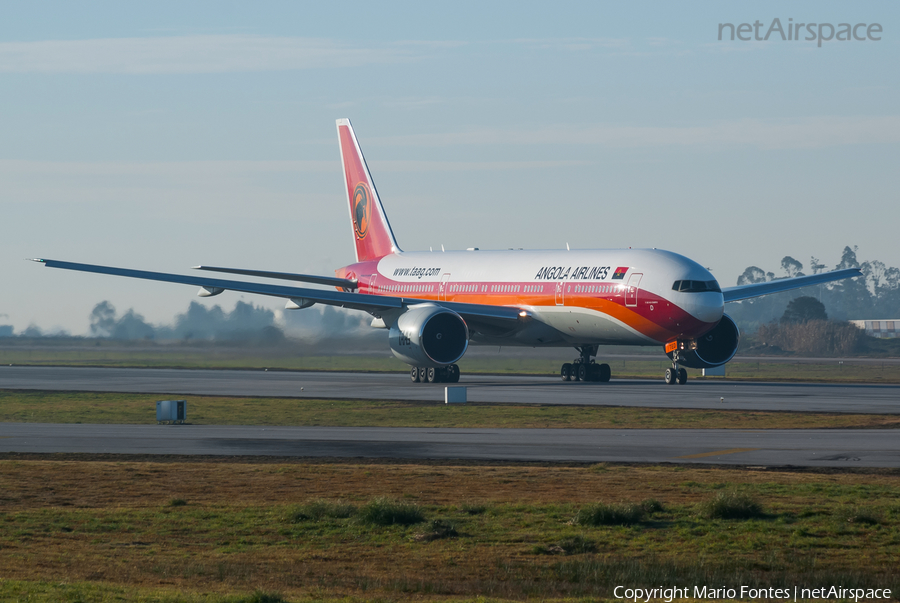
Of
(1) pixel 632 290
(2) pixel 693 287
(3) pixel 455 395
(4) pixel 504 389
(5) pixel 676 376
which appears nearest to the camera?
(3) pixel 455 395

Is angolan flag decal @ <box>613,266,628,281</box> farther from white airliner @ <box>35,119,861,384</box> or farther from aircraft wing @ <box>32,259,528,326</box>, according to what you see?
aircraft wing @ <box>32,259,528,326</box>

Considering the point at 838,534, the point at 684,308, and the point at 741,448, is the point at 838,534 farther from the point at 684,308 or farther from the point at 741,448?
the point at 684,308

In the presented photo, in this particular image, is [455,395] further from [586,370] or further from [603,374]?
[603,374]

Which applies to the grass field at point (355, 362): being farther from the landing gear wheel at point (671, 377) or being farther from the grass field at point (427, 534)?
the grass field at point (427, 534)

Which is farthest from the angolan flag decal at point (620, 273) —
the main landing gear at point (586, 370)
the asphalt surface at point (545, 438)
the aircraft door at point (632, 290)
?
the main landing gear at point (586, 370)

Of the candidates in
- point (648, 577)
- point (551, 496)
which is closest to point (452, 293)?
point (551, 496)

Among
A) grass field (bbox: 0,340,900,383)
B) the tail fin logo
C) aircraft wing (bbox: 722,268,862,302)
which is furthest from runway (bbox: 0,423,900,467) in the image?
the tail fin logo

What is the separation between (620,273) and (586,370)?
6930mm

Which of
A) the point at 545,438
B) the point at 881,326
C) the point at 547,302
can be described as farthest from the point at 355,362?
the point at 881,326

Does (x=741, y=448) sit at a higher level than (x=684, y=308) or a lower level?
lower

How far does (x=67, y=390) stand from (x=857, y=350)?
85.6 meters

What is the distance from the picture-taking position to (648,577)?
1477cm

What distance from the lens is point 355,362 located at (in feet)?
263

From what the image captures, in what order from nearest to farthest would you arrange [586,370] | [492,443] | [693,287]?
[492,443], [693,287], [586,370]
